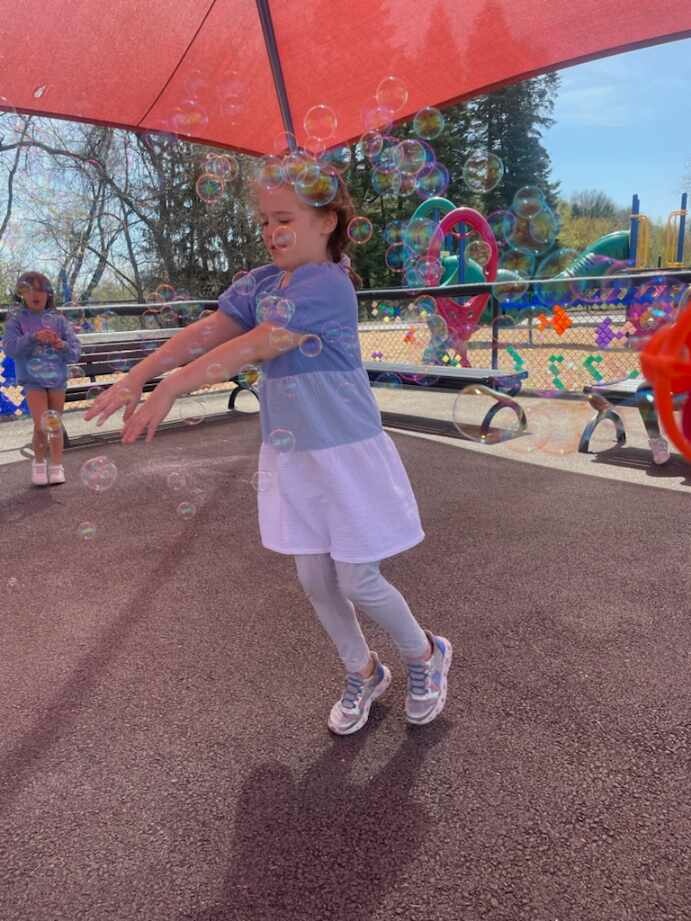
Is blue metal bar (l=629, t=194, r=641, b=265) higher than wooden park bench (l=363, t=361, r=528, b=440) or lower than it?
higher

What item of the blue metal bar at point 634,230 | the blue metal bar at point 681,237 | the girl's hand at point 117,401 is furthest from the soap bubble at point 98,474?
the blue metal bar at point 681,237

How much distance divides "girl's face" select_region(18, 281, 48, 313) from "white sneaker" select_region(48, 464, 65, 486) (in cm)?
119

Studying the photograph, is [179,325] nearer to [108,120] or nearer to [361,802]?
[108,120]

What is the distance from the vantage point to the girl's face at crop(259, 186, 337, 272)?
1748 mm

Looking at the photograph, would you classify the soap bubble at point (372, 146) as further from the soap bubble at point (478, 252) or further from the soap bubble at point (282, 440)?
the soap bubble at point (282, 440)

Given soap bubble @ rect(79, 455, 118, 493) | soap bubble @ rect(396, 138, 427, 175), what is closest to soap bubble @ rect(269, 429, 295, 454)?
soap bubble @ rect(79, 455, 118, 493)

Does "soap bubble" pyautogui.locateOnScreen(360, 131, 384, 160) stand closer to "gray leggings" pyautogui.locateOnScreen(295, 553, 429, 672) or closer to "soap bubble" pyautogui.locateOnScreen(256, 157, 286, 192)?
"soap bubble" pyautogui.locateOnScreen(256, 157, 286, 192)

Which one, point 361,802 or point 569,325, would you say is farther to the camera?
point 569,325

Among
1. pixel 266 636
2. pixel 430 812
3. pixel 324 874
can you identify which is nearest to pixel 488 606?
pixel 266 636

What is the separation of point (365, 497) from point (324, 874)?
93 cm

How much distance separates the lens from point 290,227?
1762 millimetres

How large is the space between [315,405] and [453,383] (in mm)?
5022

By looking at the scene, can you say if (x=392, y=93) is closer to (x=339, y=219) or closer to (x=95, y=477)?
(x=95, y=477)

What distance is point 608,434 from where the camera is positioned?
595 cm
